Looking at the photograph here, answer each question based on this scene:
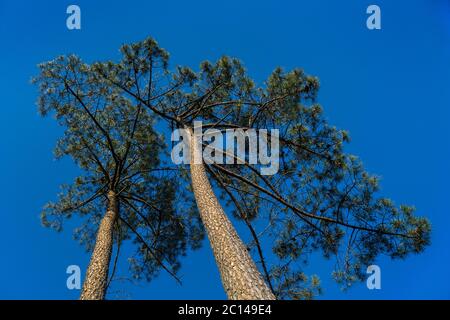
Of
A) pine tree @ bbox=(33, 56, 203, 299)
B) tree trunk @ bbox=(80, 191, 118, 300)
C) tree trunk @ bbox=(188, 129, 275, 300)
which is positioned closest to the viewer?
tree trunk @ bbox=(188, 129, 275, 300)

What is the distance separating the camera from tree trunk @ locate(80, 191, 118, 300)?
4.35m

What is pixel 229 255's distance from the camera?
12.6ft

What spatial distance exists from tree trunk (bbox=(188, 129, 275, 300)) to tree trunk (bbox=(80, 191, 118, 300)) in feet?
4.96

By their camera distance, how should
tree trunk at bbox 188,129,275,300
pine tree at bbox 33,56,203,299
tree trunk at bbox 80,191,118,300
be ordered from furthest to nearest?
pine tree at bbox 33,56,203,299 < tree trunk at bbox 80,191,118,300 < tree trunk at bbox 188,129,275,300

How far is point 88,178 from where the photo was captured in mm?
7273

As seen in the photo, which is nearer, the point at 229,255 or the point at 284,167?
the point at 229,255

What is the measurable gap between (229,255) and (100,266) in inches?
80.8

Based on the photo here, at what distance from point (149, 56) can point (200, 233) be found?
3.62 meters

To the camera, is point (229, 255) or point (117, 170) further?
point (117, 170)

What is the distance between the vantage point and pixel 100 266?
16.0 ft

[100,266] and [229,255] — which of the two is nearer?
[229,255]
